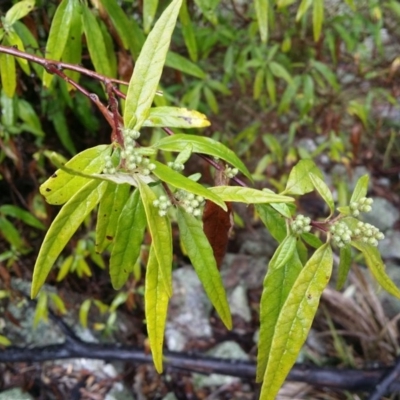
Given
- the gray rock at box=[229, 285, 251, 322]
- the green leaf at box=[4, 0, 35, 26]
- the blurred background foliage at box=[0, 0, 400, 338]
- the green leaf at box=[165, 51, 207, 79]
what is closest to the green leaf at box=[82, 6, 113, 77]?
the blurred background foliage at box=[0, 0, 400, 338]

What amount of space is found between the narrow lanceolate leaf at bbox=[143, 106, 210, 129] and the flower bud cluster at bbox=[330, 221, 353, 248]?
0.23 m

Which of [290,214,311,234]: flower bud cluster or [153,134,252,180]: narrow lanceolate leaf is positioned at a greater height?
[153,134,252,180]: narrow lanceolate leaf

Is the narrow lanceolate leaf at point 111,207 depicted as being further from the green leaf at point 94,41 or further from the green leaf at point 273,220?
the green leaf at point 94,41

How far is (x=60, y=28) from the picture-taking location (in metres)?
0.90

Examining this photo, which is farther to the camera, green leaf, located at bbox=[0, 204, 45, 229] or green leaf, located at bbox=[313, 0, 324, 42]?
green leaf, located at bbox=[0, 204, 45, 229]

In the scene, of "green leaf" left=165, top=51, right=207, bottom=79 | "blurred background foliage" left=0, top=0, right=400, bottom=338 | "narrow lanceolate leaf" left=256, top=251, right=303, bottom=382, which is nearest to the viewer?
"narrow lanceolate leaf" left=256, top=251, right=303, bottom=382

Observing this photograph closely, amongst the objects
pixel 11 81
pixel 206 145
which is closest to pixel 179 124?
pixel 206 145

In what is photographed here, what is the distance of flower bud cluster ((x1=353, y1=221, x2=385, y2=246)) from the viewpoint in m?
0.63

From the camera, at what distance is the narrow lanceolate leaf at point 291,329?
0.60 meters

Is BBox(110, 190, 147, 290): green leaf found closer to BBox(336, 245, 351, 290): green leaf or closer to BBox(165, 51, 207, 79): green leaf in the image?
BBox(336, 245, 351, 290): green leaf

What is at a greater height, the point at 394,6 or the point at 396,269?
the point at 394,6

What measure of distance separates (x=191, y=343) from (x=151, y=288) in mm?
1318

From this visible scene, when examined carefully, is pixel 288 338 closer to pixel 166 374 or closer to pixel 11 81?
pixel 11 81

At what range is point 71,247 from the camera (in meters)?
1.64
